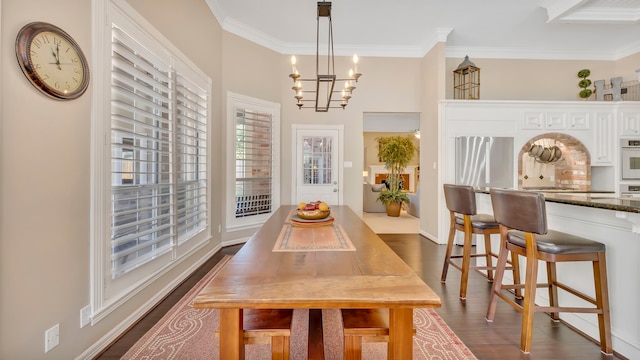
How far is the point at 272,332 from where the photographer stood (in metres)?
1.30

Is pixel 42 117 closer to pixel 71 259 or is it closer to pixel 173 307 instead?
pixel 71 259

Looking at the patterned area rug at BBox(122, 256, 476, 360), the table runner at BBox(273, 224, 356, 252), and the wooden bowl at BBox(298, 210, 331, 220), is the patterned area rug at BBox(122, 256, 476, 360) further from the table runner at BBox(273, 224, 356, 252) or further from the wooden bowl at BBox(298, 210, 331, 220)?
the wooden bowl at BBox(298, 210, 331, 220)

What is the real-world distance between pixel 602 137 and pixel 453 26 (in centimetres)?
297

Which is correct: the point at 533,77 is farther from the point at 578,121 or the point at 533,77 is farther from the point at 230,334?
the point at 230,334

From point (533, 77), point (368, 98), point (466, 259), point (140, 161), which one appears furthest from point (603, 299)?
point (533, 77)

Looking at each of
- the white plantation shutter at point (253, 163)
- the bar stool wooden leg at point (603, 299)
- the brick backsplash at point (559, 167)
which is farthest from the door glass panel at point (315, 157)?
the bar stool wooden leg at point (603, 299)

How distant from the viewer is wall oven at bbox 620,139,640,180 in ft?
15.6

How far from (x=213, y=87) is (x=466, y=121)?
387 centimetres

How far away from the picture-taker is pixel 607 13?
4.12 meters

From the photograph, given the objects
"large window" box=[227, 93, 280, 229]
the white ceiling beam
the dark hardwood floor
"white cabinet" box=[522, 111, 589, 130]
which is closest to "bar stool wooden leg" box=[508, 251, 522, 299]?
the dark hardwood floor

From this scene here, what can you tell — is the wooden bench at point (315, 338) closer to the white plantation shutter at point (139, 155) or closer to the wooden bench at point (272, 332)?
the wooden bench at point (272, 332)

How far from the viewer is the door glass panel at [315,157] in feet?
17.9

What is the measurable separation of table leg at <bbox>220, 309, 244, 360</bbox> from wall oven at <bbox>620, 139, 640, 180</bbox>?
6.35 metres

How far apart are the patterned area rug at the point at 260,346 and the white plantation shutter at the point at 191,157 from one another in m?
1.06
